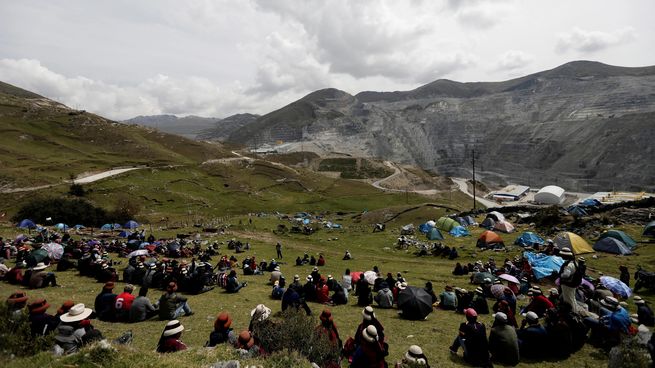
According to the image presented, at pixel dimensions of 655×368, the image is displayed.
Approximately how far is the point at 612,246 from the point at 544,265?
12398 mm

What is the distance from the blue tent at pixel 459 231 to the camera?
44.1 metres

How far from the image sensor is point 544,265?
949 inches

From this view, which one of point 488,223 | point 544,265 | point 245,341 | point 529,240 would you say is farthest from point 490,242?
point 245,341

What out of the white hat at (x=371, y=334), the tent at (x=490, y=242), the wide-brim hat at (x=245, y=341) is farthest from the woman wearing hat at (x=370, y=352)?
the tent at (x=490, y=242)

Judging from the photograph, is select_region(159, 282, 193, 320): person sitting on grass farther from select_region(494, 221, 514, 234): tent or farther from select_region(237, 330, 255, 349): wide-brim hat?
select_region(494, 221, 514, 234): tent

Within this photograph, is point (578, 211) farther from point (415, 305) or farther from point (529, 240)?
point (415, 305)

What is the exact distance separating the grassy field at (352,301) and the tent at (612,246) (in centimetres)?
92

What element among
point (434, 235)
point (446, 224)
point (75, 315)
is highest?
point (75, 315)

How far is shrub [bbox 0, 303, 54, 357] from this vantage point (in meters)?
8.33

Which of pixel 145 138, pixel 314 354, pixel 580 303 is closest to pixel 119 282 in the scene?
pixel 314 354

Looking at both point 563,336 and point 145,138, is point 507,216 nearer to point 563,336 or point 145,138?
point 563,336

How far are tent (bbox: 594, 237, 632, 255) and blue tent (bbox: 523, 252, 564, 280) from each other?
10.8 meters

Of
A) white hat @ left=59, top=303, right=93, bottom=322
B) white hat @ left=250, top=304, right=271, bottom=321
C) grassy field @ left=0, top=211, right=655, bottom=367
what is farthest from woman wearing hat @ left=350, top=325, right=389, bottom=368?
white hat @ left=59, top=303, right=93, bottom=322

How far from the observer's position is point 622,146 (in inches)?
6570
